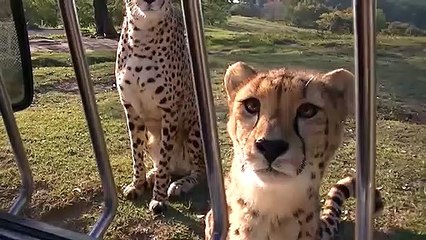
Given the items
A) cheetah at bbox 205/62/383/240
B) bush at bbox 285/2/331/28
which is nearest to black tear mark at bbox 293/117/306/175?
cheetah at bbox 205/62/383/240

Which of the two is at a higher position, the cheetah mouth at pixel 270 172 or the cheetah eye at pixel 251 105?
the cheetah eye at pixel 251 105

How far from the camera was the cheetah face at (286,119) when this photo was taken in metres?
1.09

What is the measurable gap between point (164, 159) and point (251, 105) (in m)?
1.28

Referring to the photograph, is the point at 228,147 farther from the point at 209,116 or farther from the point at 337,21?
the point at 209,116

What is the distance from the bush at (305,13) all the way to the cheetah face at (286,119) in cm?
48

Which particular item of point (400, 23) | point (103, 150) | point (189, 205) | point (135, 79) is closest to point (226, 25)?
point (135, 79)

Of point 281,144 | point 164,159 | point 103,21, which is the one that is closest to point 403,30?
point 281,144

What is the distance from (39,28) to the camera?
2.90 metres

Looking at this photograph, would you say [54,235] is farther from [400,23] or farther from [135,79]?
[135,79]

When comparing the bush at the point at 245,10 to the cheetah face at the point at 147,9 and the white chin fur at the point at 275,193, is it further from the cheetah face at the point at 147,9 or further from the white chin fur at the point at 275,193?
the white chin fur at the point at 275,193

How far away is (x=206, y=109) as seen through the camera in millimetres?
770

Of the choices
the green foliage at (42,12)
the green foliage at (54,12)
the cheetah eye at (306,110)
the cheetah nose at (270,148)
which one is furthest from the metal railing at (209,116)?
the green foliage at (42,12)

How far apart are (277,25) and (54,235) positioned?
116cm

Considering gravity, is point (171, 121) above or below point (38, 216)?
above
